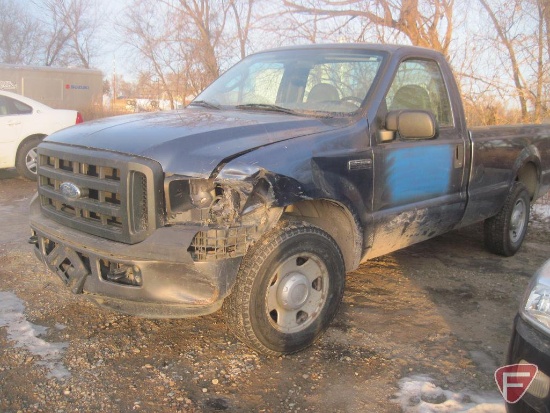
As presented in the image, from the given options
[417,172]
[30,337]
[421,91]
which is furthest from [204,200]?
[421,91]

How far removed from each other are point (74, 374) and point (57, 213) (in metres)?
1.00

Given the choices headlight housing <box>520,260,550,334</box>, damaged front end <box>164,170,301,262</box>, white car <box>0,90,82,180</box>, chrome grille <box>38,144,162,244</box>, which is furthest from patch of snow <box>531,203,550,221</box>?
white car <box>0,90,82,180</box>

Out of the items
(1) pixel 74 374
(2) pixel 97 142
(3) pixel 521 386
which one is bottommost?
(1) pixel 74 374

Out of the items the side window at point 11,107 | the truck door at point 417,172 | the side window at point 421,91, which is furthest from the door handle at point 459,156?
the side window at point 11,107

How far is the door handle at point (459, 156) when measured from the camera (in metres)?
4.36

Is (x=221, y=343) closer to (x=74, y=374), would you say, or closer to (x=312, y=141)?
(x=74, y=374)

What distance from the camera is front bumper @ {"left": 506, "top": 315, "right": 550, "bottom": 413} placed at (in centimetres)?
196

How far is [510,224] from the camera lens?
17.6 ft

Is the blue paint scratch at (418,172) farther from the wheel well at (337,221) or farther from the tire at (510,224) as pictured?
the tire at (510,224)

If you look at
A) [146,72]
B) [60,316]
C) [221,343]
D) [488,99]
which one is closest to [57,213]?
[60,316]

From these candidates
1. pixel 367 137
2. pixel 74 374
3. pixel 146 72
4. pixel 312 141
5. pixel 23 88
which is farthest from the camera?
pixel 146 72

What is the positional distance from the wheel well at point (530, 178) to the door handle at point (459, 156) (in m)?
1.56

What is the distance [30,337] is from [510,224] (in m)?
4.46

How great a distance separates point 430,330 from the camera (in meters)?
3.64
